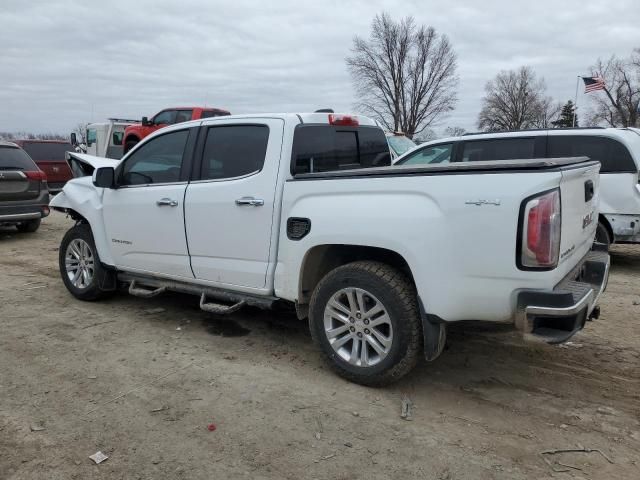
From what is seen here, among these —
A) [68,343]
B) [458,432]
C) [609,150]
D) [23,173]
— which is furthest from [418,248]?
[23,173]

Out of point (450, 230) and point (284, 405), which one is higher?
point (450, 230)

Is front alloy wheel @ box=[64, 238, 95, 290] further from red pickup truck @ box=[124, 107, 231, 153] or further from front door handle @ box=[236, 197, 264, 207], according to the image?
red pickup truck @ box=[124, 107, 231, 153]

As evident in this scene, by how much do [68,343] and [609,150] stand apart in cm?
667

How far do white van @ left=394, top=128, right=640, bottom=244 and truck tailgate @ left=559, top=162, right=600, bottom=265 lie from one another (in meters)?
2.83

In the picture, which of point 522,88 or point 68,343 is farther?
point 522,88

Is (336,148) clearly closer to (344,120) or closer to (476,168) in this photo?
(344,120)

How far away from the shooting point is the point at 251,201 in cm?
411

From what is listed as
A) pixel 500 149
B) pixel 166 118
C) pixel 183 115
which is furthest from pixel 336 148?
pixel 166 118

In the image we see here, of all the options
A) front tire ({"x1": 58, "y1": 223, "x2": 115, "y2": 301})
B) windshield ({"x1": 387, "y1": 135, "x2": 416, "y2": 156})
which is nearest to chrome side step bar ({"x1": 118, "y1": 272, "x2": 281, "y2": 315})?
front tire ({"x1": 58, "y1": 223, "x2": 115, "y2": 301})

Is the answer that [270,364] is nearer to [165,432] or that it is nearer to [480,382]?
[165,432]

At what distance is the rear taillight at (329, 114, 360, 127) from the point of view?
178 inches

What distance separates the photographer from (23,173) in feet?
31.8

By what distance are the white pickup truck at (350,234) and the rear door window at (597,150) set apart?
3181 millimetres

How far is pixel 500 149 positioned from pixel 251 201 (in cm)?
450
